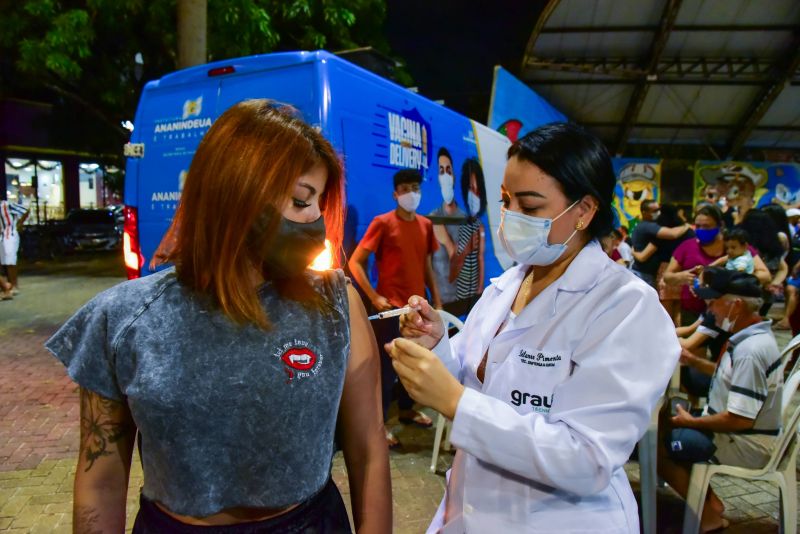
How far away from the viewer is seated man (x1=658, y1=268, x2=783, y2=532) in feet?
9.25

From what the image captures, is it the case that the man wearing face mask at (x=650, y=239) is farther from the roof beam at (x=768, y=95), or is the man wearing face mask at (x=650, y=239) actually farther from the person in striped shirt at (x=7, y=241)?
the roof beam at (x=768, y=95)

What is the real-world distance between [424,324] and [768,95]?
63.4 ft

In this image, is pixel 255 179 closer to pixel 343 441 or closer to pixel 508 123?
pixel 343 441

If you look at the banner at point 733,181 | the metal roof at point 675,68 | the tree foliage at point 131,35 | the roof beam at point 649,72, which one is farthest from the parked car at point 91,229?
the banner at point 733,181

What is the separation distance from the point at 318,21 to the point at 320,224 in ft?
37.2

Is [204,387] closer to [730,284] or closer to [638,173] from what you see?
[730,284]

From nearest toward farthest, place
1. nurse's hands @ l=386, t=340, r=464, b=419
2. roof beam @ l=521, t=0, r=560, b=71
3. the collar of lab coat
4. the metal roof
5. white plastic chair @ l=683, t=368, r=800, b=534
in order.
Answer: nurse's hands @ l=386, t=340, r=464, b=419 → the collar of lab coat → white plastic chair @ l=683, t=368, r=800, b=534 → roof beam @ l=521, t=0, r=560, b=71 → the metal roof

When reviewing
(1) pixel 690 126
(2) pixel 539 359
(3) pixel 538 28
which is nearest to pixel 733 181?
(1) pixel 690 126

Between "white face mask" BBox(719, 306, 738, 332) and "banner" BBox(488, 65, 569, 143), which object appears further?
"banner" BBox(488, 65, 569, 143)

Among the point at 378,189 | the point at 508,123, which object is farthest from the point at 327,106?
the point at 508,123

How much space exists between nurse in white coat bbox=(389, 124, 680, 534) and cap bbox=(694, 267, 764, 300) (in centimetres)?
205

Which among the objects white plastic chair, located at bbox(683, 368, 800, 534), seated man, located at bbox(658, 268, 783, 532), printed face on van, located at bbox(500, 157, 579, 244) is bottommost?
white plastic chair, located at bbox(683, 368, 800, 534)

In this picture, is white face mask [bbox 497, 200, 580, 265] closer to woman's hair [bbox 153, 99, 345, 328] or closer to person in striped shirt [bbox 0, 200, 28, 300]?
woman's hair [bbox 153, 99, 345, 328]

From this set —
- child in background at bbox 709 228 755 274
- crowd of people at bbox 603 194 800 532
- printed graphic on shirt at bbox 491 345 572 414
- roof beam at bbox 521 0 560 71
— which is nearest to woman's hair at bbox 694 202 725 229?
child in background at bbox 709 228 755 274
